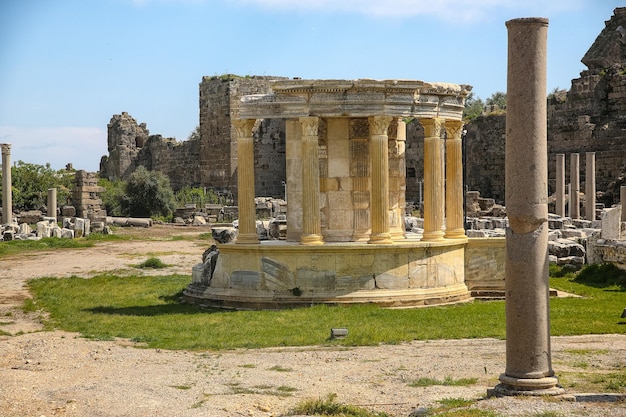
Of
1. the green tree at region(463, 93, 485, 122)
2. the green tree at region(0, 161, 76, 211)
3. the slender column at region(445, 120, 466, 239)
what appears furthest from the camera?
the green tree at region(463, 93, 485, 122)

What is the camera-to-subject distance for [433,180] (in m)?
17.9

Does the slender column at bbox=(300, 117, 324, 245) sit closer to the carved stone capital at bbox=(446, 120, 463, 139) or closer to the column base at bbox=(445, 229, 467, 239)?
the column base at bbox=(445, 229, 467, 239)

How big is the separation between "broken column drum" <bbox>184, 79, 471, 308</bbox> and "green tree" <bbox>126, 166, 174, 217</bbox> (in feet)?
98.4

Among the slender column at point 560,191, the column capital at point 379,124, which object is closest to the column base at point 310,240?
the column capital at point 379,124

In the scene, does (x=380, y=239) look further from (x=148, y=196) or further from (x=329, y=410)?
(x=148, y=196)

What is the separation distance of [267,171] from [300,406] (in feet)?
133

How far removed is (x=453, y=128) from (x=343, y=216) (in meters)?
2.61

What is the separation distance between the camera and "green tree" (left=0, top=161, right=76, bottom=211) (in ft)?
155

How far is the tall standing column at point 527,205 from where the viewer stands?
922cm

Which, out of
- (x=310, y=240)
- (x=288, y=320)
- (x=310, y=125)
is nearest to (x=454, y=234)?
(x=310, y=240)

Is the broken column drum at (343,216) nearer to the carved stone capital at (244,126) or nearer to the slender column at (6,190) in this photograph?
the carved stone capital at (244,126)

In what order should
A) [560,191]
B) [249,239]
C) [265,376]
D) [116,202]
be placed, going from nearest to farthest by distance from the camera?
[265,376], [249,239], [560,191], [116,202]

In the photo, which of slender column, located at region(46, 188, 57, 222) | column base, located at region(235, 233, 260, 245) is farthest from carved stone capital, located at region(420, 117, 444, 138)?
slender column, located at region(46, 188, 57, 222)

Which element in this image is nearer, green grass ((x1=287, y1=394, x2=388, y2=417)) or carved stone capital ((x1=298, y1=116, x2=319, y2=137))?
green grass ((x1=287, y1=394, x2=388, y2=417))
